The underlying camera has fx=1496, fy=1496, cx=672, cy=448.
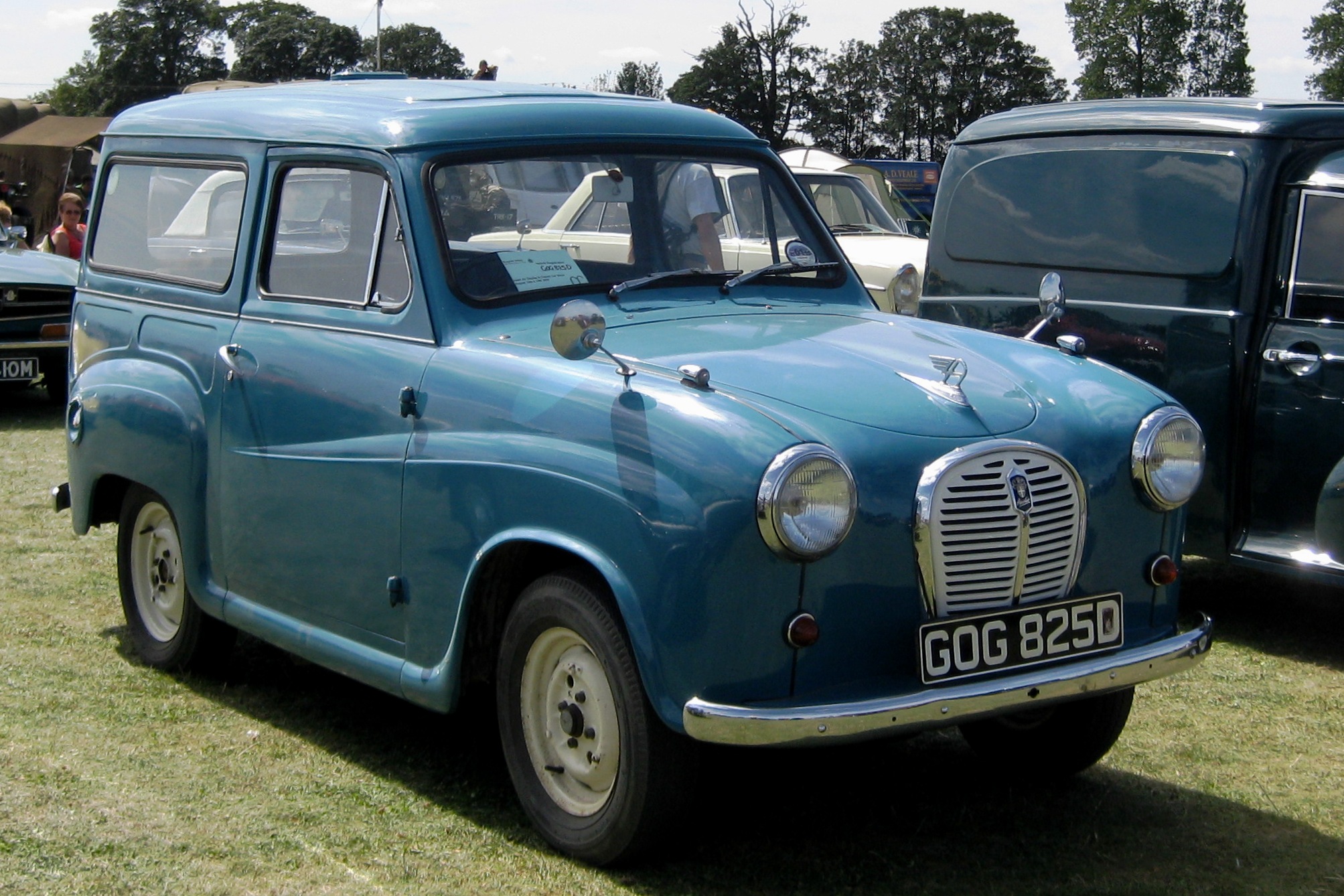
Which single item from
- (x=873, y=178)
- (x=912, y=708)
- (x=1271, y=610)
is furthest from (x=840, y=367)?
(x=873, y=178)

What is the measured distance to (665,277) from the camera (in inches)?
175

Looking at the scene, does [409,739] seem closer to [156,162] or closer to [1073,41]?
[156,162]

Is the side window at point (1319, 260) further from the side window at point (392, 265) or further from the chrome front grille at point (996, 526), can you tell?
the side window at point (392, 265)

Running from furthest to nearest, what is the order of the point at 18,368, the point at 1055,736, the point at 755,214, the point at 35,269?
1. the point at 35,269
2. the point at 18,368
3. the point at 755,214
4. the point at 1055,736

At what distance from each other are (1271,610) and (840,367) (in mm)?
3530

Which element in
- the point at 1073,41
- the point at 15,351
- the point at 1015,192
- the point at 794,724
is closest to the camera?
the point at 794,724

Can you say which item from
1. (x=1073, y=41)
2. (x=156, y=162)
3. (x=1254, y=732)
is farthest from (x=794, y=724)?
(x=1073, y=41)

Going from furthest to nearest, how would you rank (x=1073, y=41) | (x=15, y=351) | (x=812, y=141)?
(x=1073, y=41), (x=812, y=141), (x=15, y=351)

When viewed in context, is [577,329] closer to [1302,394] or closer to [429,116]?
[429,116]

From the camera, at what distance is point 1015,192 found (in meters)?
6.80

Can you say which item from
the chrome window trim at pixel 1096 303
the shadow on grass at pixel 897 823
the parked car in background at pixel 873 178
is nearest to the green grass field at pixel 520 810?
the shadow on grass at pixel 897 823

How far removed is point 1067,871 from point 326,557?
7.17ft

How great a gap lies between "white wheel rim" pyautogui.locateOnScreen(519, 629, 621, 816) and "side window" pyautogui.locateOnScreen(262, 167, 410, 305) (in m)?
1.18

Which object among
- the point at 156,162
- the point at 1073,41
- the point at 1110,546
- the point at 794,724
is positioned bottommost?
the point at 794,724
